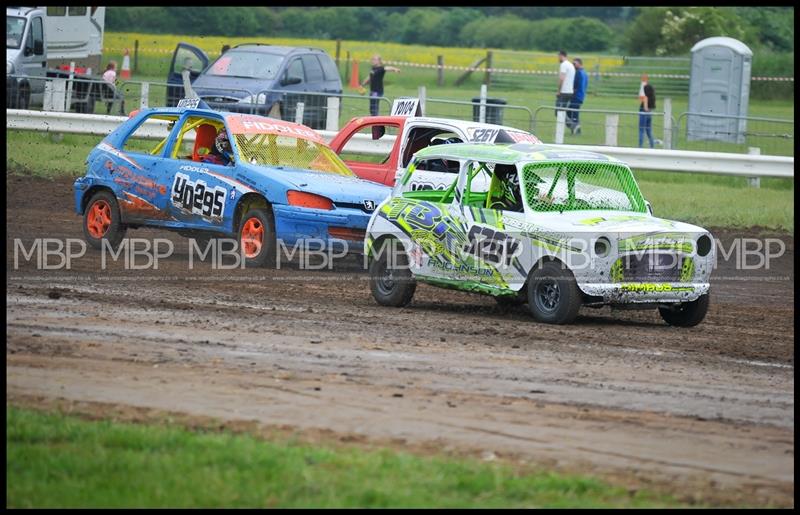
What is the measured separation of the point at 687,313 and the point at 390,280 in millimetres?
2707

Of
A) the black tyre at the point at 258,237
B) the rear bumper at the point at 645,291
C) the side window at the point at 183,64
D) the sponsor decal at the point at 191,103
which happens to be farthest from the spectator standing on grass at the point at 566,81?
the rear bumper at the point at 645,291

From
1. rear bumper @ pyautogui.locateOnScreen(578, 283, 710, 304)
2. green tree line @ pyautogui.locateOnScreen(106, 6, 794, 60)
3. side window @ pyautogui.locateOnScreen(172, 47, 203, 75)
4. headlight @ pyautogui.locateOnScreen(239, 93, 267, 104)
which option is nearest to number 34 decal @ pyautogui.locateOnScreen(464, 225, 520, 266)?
rear bumper @ pyautogui.locateOnScreen(578, 283, 710, 304)

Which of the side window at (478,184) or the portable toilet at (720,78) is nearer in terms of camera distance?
the side window at (478,184)

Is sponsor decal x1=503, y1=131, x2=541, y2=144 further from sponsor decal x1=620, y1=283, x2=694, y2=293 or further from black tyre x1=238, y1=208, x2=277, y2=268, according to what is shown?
sponsor decal x1=620, y1=283, x2=694, y2=293

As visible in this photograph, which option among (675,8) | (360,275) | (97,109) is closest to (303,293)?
(360,275)

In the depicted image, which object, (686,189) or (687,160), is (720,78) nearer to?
(686,189)

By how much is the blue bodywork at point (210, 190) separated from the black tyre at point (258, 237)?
0.40 feet

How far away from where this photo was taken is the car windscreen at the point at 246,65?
26812mm

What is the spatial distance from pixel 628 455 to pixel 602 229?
4546 mm

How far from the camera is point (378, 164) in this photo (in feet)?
54.5

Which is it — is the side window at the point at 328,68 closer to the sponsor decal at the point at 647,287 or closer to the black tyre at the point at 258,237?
the black tyre at the point at 258,237

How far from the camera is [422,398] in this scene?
28.0 feet

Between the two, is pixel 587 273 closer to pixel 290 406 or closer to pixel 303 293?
pixel 303 293

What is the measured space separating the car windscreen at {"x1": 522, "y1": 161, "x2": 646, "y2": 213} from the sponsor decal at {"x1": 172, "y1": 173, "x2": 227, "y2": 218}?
13.1 ft
